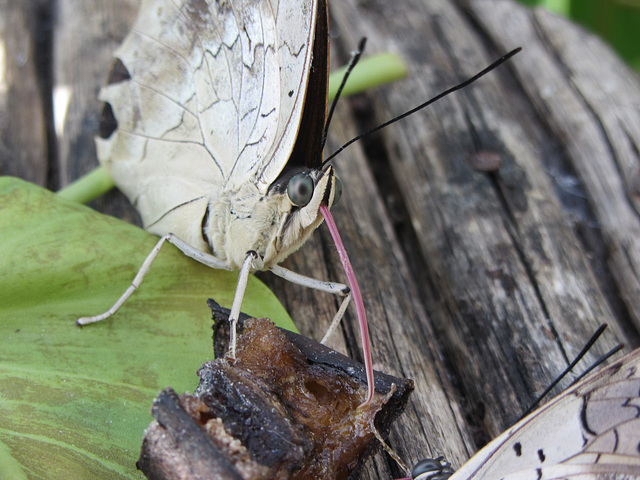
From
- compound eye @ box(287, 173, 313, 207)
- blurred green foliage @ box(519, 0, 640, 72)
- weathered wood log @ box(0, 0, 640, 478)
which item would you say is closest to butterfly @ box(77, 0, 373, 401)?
compound eye @ box(287, 173, 313, 207)

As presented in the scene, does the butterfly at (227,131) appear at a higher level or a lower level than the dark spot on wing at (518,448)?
higher

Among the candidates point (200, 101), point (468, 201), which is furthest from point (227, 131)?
point (468, 201)

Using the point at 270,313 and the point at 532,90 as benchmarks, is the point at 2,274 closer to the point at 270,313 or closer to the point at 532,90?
the point at 270,313

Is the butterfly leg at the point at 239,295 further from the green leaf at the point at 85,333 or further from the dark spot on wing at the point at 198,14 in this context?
the dark spot on wing at the point at 198,14

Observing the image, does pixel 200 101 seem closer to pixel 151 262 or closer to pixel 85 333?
pixel 151 262

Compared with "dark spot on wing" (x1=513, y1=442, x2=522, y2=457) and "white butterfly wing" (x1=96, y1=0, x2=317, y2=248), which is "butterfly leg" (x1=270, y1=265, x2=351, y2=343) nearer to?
"white butterfly wing" (x1=96, y1=0, x2=317, y2=248)

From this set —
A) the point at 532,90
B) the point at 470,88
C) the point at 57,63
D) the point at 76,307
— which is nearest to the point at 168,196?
the point at 76,307

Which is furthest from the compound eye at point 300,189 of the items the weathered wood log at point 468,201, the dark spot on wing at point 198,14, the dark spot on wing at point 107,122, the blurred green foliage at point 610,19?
the blurred green foliage at point 610,19
